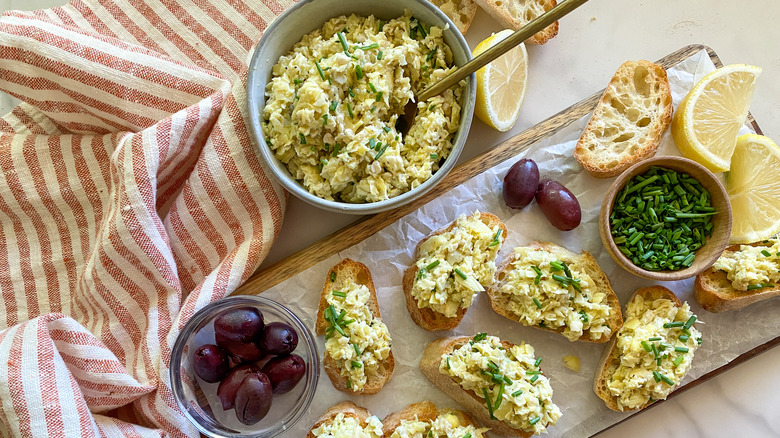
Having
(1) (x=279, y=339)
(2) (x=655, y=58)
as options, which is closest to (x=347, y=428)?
(1) (x=279, y=339)

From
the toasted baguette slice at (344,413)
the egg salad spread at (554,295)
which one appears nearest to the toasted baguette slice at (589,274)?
the egg salad spread at (554,295)

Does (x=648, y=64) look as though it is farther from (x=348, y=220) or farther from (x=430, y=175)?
(x=348, y=220)

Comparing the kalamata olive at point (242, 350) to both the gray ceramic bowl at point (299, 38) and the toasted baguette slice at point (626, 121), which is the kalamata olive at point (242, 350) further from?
the toasted baguette slice at point (626, 121)

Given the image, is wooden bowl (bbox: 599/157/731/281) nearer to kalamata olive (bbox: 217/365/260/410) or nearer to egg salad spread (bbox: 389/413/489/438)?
egg salad spread (bbox: 389/413/489/438)

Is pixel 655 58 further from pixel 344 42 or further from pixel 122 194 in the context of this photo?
pixel 122 194

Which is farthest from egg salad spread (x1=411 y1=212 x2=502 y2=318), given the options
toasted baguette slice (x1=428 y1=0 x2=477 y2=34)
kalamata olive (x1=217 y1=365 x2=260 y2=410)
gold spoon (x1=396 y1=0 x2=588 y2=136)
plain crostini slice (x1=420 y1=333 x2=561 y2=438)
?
toasted baguette slice (x1=428 y1=0 x2=477 y2=34)
